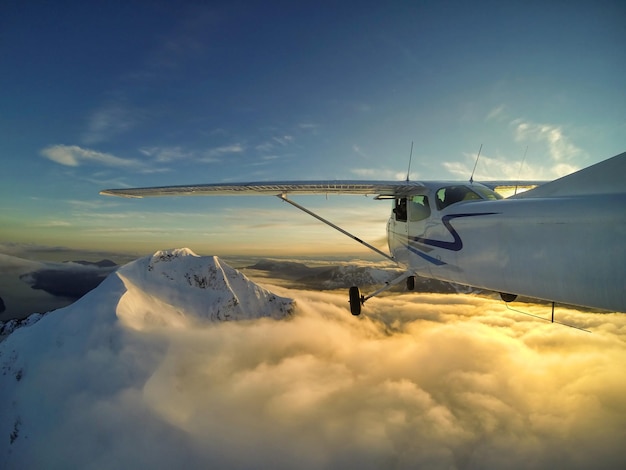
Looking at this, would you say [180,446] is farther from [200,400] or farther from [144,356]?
[144,356]

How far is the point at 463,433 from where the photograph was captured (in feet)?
394

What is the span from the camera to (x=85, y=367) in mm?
104125

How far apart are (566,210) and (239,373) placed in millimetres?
148584

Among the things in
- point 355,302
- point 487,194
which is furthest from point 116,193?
point 487,194

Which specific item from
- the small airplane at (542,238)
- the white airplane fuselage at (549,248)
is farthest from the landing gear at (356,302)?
the white airplane fuselage at (549,248)

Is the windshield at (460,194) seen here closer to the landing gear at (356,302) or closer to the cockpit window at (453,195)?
the cockpit window at (453,195)

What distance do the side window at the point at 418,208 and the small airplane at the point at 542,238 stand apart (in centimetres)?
18

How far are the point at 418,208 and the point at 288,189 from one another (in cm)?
315

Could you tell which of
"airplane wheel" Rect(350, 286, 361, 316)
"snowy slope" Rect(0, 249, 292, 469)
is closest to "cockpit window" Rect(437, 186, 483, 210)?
"airplane wheel" Rect(350, 286, 361, 316)

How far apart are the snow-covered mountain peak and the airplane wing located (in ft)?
373

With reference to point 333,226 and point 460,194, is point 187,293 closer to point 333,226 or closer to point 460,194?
point 333,226

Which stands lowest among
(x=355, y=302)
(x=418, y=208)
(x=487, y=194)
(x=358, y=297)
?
(x=355, y=302)

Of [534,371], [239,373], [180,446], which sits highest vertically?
[534,371]

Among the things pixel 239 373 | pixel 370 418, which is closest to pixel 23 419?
pixel 239 373
